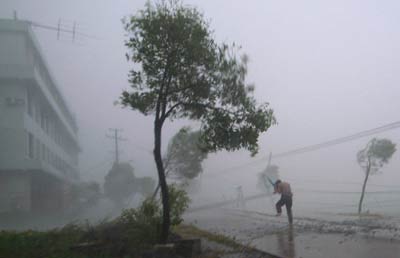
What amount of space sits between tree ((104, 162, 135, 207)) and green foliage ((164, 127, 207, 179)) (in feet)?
77.8

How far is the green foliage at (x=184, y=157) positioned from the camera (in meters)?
28.4

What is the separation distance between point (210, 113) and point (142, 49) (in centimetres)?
223

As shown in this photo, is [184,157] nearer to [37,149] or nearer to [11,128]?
[11,128]

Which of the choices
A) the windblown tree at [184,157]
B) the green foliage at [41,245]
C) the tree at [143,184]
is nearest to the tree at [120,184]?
the tree at [143,184]

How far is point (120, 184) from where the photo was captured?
171 ft

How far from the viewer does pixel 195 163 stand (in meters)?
29.0

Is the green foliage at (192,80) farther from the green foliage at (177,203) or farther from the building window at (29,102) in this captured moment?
the building window at (29,102)

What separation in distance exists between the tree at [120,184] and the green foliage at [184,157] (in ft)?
77.8

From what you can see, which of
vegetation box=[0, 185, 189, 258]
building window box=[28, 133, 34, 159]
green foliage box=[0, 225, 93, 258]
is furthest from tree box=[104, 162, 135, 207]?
green foliage box=[0, 225, 93, 258]

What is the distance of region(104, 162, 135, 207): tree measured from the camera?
51.8 meters

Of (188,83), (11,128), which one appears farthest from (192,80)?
(11,128)

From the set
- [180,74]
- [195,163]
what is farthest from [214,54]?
[195,163]

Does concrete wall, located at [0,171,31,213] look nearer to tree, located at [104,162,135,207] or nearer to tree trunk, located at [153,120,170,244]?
tree, located at [104,162,135,207]

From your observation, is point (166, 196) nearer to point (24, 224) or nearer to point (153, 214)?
point (153, 214)
